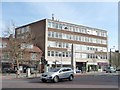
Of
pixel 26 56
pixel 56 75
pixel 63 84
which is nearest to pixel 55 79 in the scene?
pixel 56 75

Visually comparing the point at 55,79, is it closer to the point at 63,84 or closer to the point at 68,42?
the point at 63,84

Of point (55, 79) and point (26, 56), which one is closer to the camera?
point (55, 79)

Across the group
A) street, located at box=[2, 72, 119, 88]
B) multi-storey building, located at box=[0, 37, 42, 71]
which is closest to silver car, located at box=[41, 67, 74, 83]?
street, located at box=[2, 72, 119, 88]

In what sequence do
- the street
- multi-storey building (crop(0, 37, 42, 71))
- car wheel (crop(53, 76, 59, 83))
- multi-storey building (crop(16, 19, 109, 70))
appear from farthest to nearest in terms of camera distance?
multi-storey building (crop(16, 19, 109, 70)), multi-storey building (crop(0, 37, 42, 71)), car wheel (crop(53, 76, 59, 83)), the street

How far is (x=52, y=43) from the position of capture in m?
76.2

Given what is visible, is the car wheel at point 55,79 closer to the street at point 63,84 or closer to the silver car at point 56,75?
the silver car at point 56,75

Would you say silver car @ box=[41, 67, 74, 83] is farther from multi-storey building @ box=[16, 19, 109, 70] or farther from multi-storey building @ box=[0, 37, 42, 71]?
multi-storey building @ box=[16, 19, 109, 70]

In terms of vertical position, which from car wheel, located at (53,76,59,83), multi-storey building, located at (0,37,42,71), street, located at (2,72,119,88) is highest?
multi-storey building, located at (0,37,42,71)

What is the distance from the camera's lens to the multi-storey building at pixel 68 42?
75312 mm

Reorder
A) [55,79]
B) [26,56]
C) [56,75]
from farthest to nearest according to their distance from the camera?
[26,56], [56,75], [55,79]

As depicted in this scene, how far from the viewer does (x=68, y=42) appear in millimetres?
81062

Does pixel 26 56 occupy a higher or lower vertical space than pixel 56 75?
higher

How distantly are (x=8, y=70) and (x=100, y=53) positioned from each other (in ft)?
127

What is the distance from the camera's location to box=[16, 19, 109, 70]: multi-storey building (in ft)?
247
